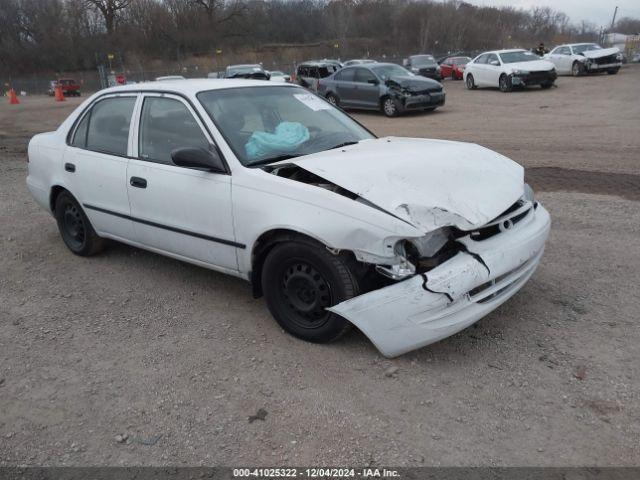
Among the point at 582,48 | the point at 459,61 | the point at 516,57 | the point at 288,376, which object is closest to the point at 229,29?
the point at 459,61

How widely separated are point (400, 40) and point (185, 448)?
8473 centimetres

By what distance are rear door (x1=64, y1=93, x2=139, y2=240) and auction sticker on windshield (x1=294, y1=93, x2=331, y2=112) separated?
136cm

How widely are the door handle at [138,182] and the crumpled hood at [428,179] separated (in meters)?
1.31

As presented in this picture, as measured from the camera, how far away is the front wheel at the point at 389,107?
52.0 feet

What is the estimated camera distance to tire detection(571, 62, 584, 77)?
2466 cm

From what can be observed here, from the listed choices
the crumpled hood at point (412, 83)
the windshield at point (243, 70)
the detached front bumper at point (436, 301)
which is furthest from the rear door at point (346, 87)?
the detached front bumper at point (436, 301)

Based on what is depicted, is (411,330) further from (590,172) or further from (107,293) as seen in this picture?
(590,172)

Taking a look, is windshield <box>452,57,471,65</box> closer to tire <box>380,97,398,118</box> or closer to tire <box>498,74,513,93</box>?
tire <box>498,74,513,93</box>

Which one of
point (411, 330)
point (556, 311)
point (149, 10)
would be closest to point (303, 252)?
point (411, 330)

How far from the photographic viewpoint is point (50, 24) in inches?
2591

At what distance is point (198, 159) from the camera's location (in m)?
3.69

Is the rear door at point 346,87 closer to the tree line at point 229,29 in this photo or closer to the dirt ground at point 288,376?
the dirt ground at point 288,376

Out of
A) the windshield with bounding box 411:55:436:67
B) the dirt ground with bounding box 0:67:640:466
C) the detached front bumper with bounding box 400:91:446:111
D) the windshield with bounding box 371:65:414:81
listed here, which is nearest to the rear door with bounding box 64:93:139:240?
the dirt ground with bounding box 0:67:640:466

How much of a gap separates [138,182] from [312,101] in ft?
5.25
